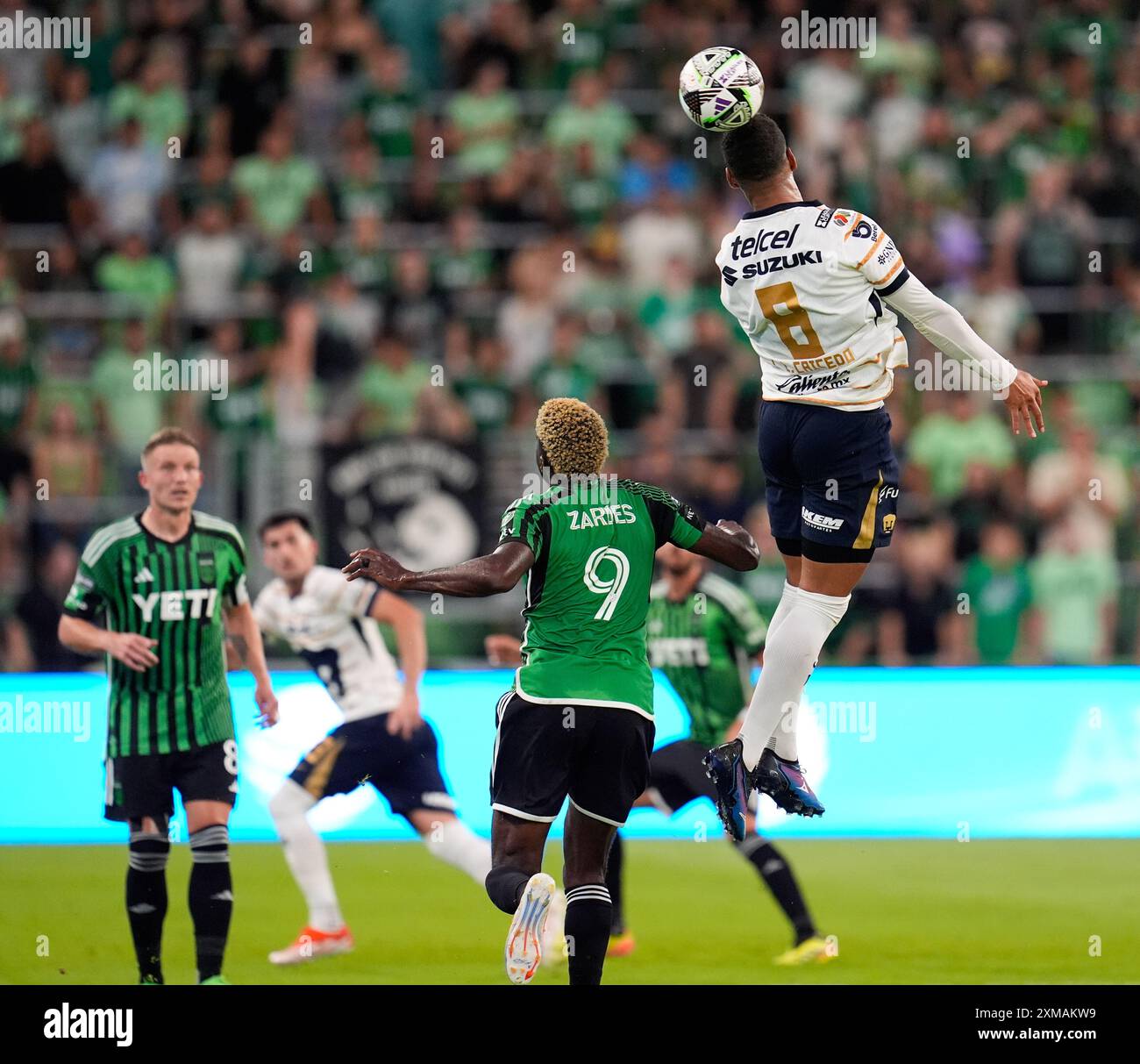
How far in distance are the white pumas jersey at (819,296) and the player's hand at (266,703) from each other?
283 cm

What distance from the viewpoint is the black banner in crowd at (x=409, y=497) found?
534 inches

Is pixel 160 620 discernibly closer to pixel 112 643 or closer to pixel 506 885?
pixel 112 643

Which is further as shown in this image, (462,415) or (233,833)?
(462,415)

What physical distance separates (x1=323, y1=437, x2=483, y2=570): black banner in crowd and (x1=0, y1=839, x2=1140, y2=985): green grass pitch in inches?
104

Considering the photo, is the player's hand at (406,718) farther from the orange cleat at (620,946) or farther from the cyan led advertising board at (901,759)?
the orange cleat at (620,946)

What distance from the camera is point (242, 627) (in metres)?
8.78

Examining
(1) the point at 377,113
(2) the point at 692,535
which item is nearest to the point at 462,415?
(1) the point at 377,113

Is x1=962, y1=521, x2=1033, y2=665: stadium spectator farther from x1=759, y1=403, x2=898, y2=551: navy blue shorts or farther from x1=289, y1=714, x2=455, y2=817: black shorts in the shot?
x1=759, y1=403, x2=898, y2=551: navy blue shorts

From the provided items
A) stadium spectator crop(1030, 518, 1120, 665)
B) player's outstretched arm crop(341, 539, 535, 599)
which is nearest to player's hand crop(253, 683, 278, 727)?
player's outstretched arm crop(341, 539, 535, 599)

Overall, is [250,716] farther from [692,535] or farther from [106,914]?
[692,535]

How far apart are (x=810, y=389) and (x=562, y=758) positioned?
1.67 metres

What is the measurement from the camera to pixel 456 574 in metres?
6.86

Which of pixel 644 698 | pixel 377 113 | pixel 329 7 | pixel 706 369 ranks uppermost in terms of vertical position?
pixel 329 7

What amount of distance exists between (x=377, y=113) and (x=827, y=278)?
9963mm
